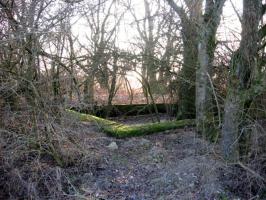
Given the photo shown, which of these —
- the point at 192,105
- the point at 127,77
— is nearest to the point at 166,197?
the point at 192,105

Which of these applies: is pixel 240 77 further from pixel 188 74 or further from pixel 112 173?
pixel 188 74

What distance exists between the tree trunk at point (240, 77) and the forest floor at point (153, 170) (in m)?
0.39

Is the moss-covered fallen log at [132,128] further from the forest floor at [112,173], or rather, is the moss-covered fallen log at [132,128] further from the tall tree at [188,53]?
the forest floor at [112,173]

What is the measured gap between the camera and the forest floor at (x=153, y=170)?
22.8ft

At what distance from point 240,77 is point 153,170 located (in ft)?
7.71

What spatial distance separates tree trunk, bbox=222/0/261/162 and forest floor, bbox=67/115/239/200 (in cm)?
39

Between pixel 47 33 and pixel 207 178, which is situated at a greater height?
pixel 47 33

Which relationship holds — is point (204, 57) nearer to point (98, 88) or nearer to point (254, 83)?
point (254, 83)

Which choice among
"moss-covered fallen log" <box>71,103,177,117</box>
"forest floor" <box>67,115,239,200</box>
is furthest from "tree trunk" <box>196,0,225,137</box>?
"moss-covered fallen log" <box>71,103,177,117</box>

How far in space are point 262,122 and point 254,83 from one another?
817mm

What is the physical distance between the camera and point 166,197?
6812mm

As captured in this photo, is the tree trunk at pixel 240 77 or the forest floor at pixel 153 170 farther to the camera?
the tree trunk at pixel 240 77

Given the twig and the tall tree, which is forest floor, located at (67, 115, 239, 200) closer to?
the twig

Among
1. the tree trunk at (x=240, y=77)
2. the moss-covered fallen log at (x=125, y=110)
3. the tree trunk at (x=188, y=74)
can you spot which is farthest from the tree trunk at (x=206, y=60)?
the moss-covered fallen log at (x=125, y=110)
